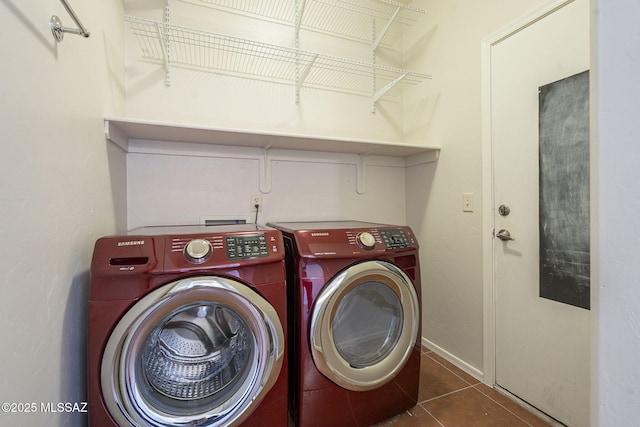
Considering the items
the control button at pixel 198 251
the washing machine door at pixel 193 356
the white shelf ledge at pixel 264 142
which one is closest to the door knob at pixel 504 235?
the white shelf ledge at pixel 264 142

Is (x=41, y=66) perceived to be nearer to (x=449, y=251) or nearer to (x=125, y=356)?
(x=125, y=356)

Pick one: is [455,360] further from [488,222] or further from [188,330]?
[188,330]

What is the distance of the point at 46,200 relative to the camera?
80 cm

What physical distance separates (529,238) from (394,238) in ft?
2.36

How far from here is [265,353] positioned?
1077 mm

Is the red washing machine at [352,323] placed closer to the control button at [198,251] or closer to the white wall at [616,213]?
the control button at [198,251]

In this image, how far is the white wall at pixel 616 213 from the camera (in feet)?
1.48

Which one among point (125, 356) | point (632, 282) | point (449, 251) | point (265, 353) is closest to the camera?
point (632, 282)

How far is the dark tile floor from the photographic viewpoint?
1.37m

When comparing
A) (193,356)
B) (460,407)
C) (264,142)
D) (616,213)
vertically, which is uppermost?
(264,142)

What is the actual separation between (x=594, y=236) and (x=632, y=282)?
86 millimetres

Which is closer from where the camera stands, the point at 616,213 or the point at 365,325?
the point at 616,213

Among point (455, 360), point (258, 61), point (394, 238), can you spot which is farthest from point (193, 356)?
point (258, 61)

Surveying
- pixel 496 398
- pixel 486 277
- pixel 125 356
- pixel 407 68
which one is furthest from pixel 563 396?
pixel 407 68
